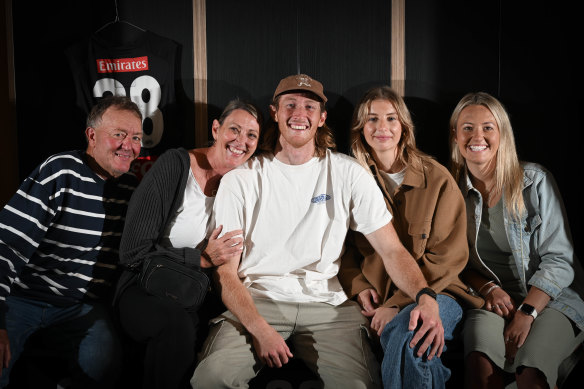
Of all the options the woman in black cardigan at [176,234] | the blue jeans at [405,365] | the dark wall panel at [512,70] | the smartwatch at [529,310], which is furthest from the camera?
the dark wall panel at [512,70]

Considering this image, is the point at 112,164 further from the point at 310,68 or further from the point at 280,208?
the point at 310,68

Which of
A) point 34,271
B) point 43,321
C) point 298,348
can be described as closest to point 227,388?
point 298,348

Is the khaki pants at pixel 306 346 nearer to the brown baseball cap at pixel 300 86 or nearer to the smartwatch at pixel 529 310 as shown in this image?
the smartwatch at pixel 529 310

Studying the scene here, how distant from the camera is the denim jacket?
206 centimetres

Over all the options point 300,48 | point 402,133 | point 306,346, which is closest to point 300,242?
point 306,346

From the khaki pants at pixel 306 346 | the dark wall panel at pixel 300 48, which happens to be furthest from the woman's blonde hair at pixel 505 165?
the khaki pants at pixel 306 346

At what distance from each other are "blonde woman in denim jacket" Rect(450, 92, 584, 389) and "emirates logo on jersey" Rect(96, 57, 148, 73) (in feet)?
6.38

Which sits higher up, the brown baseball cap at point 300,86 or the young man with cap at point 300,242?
the brown baseball cap at point 300,86

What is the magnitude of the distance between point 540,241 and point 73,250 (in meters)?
2.33

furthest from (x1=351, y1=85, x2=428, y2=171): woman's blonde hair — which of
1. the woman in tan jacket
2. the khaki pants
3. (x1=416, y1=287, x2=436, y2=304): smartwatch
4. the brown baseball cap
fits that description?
the khaki pants

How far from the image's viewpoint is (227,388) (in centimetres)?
173

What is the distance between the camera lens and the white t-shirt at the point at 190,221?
213 cm

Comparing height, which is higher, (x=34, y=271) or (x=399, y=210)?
(x=399, y=210)

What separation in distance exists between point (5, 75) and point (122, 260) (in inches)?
69.1
